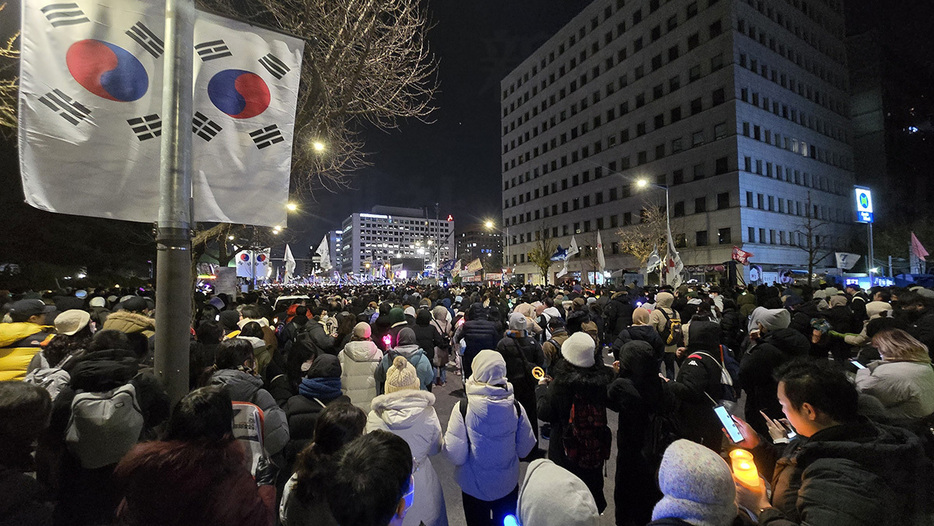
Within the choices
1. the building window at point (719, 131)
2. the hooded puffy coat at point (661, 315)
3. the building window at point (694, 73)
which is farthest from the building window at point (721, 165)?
the hooded puffy coat at point (661, 315)

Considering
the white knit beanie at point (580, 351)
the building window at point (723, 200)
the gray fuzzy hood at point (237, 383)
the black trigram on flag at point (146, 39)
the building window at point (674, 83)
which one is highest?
the building window at point (674, 83)

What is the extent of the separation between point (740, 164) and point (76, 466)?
49.3 meters

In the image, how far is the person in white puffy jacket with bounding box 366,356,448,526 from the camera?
297cm

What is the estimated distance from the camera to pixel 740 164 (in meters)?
41.3

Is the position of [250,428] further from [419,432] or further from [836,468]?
[836,468]

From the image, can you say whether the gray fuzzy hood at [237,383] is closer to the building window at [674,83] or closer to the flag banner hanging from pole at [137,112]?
the flag banner hanging from pole at [137,112]

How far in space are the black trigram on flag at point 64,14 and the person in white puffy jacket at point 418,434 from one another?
131 inches

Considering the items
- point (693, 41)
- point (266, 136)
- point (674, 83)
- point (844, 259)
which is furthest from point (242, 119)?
point (693, 41)

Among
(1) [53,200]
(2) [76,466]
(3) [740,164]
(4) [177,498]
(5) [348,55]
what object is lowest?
(2) [76,466]

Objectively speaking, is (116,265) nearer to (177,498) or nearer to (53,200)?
(53,200)

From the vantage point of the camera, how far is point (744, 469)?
216 centimetres

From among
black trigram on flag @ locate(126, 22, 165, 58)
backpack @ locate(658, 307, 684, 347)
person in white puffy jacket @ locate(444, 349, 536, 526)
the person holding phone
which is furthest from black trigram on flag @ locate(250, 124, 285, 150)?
backpack @ locate(658, 307, 684, 347)

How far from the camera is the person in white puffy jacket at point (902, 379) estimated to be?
10.7 ft

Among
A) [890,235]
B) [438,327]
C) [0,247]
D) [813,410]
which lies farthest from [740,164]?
[0,247]
